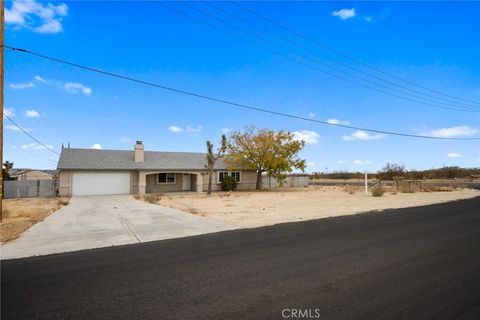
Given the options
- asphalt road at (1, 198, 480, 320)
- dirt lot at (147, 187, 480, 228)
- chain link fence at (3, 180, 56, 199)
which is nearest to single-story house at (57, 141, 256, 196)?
chain link fence at (3, 180, 56, 199)

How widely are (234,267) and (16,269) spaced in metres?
4.20

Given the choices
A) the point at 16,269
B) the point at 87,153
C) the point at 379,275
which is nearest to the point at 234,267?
the point at 379,275

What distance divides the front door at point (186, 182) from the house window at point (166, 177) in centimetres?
137

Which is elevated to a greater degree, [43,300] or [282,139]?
[282,139]

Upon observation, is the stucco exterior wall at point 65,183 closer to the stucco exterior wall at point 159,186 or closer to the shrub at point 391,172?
the stucco exterior wall at point 159,186

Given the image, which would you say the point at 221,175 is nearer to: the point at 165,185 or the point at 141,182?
the point at 165,185

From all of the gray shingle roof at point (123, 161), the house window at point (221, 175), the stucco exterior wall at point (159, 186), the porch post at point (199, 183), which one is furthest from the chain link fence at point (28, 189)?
the house window at point (221, 175)

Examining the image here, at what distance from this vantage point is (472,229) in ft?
33.4

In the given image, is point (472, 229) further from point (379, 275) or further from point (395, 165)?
point (395, 165)

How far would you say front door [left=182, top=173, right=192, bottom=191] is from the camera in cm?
3738

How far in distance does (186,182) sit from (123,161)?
750 cm

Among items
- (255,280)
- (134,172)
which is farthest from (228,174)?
(255,280)

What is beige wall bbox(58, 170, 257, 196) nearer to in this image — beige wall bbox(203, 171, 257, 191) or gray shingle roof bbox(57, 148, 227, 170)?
beige wall bbox(203, 171, 257, 191)

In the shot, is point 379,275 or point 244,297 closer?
point 244,297
